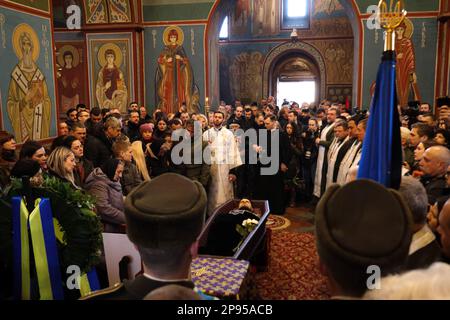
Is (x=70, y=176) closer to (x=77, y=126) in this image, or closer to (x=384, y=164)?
(x=77, y=126)

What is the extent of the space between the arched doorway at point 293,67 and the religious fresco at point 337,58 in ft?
0.80

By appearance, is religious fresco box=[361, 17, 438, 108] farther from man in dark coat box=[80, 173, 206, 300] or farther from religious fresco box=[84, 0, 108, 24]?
man in dark coat box=[80, 173, 206, 300]

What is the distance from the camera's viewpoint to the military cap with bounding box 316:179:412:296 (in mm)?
1300

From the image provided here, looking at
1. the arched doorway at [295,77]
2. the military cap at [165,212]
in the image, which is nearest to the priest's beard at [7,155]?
the military cap at [165,212]

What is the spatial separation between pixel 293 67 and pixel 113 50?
10767mm

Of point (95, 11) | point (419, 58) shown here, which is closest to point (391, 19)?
point (419, 58)

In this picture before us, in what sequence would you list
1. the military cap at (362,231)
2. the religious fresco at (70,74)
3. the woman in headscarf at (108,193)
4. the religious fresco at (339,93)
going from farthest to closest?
the religious fresco at (339,93)
the religious fresco at (70,74)
the woman in headscarf at (108,193)
the military cap at (362,231)

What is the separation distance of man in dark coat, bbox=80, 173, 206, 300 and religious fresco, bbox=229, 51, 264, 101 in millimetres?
17794

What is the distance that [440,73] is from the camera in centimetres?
1002

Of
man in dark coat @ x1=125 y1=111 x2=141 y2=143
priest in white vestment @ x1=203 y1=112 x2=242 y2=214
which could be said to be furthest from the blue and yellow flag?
man in dark coat @ x1=125 y1=111 x2=141 y2=143

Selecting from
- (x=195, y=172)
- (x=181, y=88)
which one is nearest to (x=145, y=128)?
(x=195, y=172)

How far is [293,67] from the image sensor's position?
2000cm

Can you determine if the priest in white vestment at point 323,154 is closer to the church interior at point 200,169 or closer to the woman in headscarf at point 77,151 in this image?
the church interior at point 200,169

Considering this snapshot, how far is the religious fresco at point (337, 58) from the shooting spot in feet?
59.1
